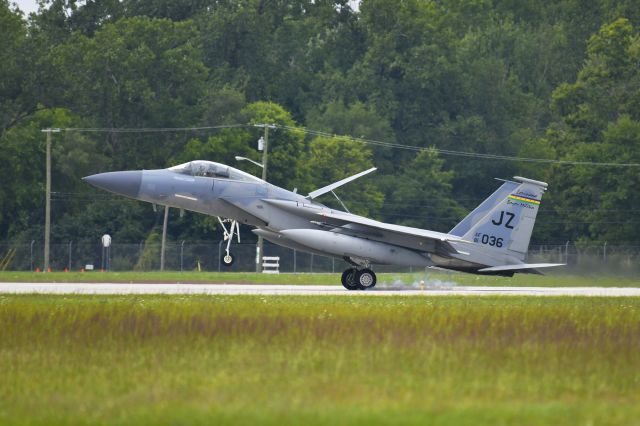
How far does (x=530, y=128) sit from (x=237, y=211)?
49702 millimetres

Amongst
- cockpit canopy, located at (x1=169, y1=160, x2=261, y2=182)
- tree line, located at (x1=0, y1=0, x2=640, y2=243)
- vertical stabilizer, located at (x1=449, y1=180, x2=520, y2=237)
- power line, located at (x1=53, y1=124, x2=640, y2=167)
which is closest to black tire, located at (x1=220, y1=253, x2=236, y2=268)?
cockpit canopy, located at (x1=169, y1=160, x2=261, y2=182)

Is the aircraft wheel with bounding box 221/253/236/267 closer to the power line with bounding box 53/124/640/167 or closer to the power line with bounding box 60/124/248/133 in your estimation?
the power line with bounding box 53/124/640/167

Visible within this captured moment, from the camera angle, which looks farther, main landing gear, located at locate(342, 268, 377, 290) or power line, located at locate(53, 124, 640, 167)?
power line, located at locate(53, 124, 640, 167)

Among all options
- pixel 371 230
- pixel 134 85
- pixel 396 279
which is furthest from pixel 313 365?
pixel 134 85

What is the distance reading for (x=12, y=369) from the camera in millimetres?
13102

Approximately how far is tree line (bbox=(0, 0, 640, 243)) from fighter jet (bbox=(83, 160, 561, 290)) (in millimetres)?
32059

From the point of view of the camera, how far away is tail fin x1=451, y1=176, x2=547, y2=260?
29.0 meters

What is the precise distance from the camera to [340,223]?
2892 centimetres

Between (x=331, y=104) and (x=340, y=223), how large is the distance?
45.5m

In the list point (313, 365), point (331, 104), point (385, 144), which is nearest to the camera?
point (313, 365)

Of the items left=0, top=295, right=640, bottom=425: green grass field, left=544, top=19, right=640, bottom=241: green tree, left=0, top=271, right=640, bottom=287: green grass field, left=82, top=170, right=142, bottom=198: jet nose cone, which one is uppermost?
left=544, top=19, right=640, bottom=241: green tree

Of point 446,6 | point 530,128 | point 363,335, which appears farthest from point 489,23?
point 363,335

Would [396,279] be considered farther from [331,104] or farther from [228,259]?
[331,104]

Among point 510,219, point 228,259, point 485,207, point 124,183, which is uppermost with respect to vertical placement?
point 124,183
